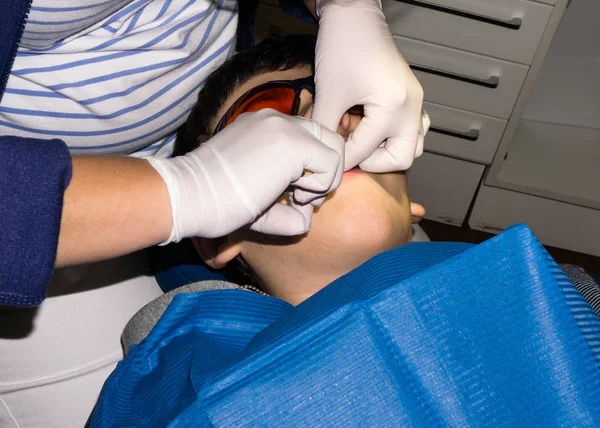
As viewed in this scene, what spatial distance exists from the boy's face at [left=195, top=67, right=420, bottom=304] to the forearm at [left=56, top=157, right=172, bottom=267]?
323mm

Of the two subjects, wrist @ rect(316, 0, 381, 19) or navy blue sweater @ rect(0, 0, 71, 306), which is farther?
wrist @ rect(316, 0, 381, 19)

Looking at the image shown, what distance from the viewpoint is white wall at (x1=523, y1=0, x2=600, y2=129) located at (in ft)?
8.20

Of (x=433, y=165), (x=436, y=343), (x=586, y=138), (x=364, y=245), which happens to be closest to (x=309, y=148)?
(x=364, y=245)

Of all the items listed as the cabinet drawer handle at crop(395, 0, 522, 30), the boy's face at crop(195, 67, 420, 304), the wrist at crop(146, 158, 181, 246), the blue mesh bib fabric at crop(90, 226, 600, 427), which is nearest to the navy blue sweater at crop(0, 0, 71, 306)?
the wrist at crop(146, 158, 181, 246)

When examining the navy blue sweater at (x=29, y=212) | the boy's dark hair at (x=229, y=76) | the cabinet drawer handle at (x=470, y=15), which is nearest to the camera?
the navy blue sweater at (x=29, y=212)

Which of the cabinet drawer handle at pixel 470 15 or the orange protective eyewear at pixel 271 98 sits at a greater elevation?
the cabinet drawer handle at pixel 470 15

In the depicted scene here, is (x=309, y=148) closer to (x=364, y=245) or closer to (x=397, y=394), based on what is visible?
(x=364, y=245)

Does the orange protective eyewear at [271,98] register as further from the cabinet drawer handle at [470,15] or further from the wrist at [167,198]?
the cabinet drawer handle at [470,15]

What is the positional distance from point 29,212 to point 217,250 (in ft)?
1.79

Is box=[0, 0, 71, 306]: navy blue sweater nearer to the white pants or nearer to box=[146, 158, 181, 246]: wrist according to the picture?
box=[146, 158, 181, 246]: wrist

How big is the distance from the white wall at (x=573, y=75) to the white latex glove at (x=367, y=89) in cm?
174

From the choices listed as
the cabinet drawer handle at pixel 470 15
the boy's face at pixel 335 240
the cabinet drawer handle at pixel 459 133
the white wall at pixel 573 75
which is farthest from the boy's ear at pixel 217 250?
the white wall at pixel 573 75

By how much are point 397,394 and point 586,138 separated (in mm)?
2435

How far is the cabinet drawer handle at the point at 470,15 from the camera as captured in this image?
76.0 inches
